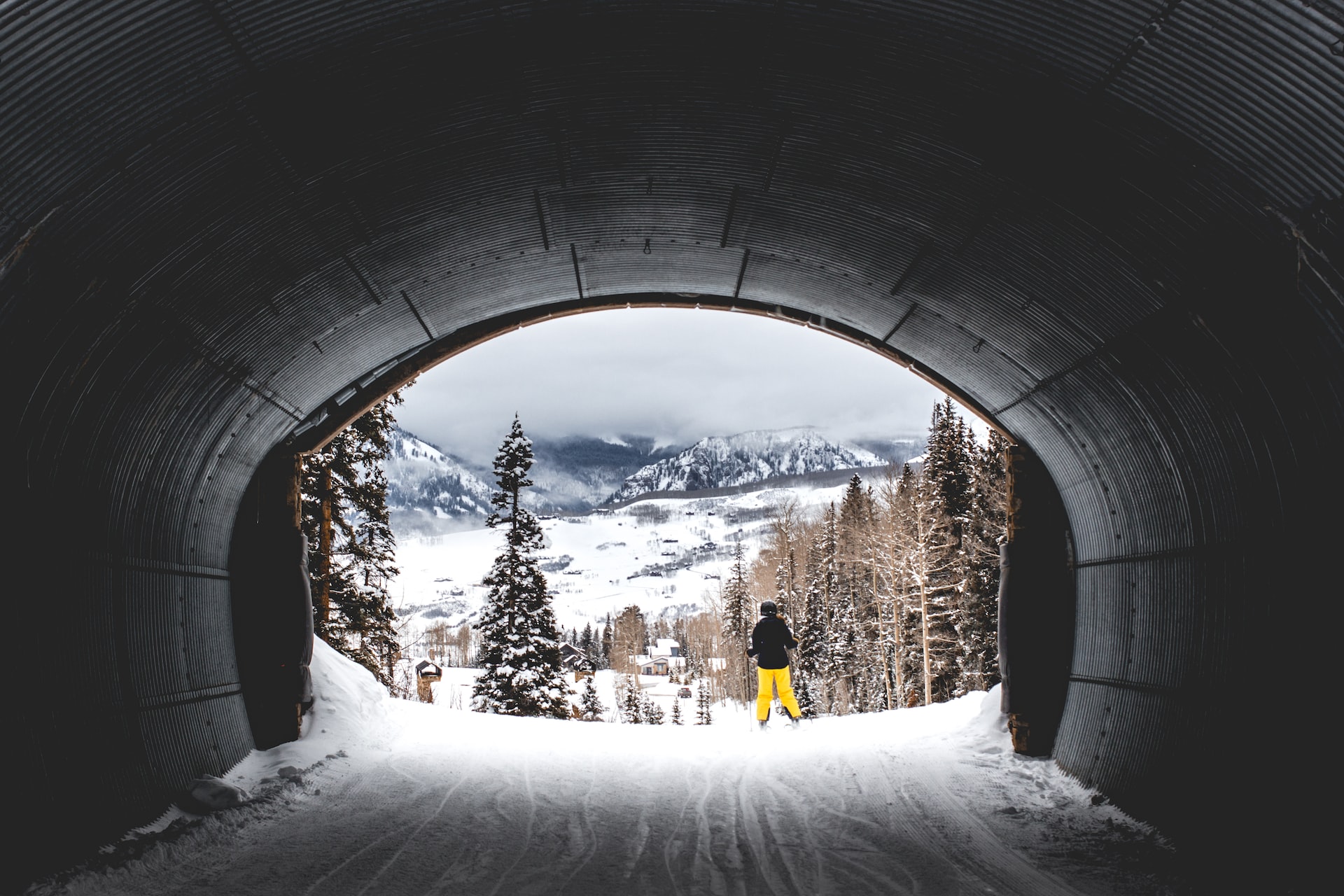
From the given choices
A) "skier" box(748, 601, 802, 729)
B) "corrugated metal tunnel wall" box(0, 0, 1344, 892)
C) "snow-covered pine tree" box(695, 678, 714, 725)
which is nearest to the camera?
"corrugated metal tunnel wall" box(0, 0, 1344, 892)

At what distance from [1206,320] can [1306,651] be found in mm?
2166

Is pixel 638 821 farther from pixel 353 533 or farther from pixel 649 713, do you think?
pixel 649 713

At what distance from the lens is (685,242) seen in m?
9.31

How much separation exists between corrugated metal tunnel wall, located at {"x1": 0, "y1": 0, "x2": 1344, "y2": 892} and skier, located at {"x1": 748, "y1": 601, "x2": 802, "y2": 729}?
13.8ft

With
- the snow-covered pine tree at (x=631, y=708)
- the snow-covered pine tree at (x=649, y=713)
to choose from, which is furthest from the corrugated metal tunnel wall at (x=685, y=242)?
the snow-covered pine tree at (x=649, y=713)

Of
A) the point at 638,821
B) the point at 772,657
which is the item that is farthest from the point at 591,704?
the point at 638,821

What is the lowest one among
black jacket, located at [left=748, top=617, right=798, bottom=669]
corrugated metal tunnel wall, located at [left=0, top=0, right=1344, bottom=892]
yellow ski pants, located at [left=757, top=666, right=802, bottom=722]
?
yellow ski pants, located at [left=757, top=666, right=802, bottom=722]

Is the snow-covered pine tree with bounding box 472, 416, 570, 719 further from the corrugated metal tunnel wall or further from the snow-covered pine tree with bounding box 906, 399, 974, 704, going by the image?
the corrugated metal tunnel wall

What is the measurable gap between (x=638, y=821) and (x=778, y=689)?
17.8 ft

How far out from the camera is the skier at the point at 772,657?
1279 cm

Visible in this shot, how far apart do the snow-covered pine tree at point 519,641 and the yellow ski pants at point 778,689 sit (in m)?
16.7

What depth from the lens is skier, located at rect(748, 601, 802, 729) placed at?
12.8m

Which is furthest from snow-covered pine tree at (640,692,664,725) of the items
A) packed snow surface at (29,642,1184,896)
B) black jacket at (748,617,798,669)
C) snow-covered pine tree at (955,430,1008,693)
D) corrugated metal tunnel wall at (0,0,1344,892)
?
corrugated metal tunnel wall at (0,0,1344,892)

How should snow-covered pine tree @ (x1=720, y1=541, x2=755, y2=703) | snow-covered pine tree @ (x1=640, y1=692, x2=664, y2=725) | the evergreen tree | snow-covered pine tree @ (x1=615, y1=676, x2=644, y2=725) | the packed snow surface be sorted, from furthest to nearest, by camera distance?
snow-covered pine tree @ (x1=640, y1=692, x2=664, y2=725), snow-covered pine tree @ (x1=615, y1=676, x2=644, y2=725), snow-covered pine tree @ (x1=720, y1=541, x2=755, y2=703), the evergreen tree, the packed snow surface
